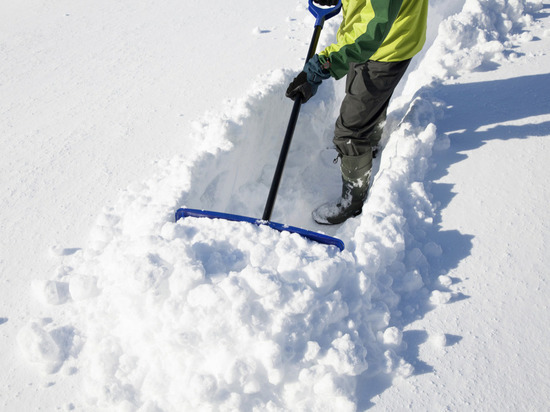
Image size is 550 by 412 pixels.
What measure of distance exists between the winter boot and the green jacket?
51 centimetres

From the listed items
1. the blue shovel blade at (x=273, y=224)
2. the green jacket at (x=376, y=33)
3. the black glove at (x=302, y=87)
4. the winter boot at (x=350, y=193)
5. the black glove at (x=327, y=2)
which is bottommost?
the winter boot at (x=350, y=193)

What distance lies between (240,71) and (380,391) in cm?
245

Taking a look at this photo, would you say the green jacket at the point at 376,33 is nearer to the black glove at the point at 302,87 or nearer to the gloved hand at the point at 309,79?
the gloved hand at the point at 309,79

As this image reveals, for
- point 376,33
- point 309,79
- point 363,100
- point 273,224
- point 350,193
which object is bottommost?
point 350,193

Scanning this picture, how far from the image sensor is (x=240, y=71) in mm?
3332

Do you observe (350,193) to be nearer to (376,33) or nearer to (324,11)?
(376,33)

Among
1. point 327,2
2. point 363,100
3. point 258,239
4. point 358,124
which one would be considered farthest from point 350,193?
point 327,2

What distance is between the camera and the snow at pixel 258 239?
157cm

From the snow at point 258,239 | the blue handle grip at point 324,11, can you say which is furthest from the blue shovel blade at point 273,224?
the blue handle grip at point 324,11

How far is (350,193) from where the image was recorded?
258 cm

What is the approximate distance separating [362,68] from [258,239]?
3.48 ft

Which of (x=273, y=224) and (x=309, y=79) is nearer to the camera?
(x=273, y=224)

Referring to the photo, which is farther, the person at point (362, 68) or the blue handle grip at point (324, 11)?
the blue handle grip at point (324, 11)

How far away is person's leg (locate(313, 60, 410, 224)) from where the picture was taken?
2.27 metres
